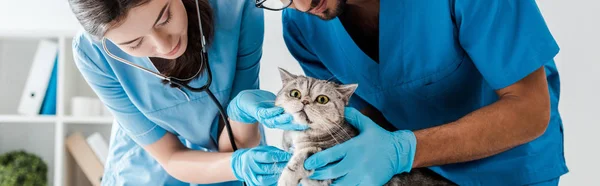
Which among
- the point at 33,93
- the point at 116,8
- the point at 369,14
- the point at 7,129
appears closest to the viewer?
the point at 116,8

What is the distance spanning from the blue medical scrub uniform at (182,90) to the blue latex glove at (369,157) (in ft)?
1.17

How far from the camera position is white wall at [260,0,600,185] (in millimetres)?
1757

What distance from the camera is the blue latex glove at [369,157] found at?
89cm

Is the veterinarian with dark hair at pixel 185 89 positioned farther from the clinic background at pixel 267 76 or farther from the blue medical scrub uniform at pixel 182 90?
the clinic background at pixel 267 76

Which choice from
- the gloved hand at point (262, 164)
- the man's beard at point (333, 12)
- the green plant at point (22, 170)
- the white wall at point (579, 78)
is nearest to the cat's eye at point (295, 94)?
the gloved hand at point (262, 164)

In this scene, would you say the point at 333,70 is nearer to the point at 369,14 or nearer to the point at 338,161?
the point at 369,14

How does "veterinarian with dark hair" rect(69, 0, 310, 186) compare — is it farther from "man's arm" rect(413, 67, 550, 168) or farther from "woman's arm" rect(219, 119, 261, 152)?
"man's arm" rect(413, 67, 550, 168)

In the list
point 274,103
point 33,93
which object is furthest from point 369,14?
point 33,93

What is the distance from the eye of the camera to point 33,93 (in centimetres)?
207

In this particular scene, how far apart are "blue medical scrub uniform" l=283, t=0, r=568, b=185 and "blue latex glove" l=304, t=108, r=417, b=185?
21 cm

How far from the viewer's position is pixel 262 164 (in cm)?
94

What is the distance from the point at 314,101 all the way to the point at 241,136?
298 millimetres

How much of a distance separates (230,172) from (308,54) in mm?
347

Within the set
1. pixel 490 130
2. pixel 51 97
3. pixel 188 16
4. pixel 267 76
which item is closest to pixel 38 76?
pixel 51 97
